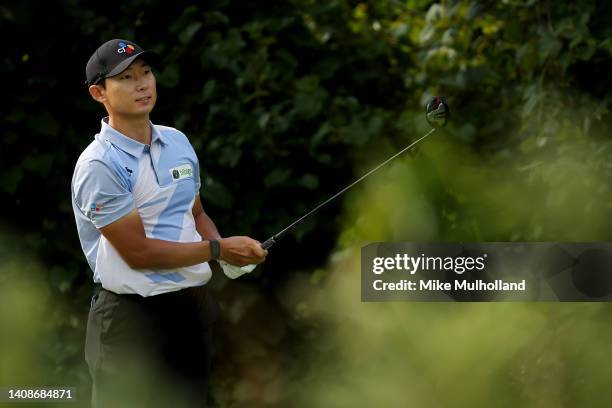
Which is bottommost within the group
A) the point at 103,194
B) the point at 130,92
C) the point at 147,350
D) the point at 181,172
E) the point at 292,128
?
the point at 147,350

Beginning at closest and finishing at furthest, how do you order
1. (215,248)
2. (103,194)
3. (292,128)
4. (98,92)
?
(103,194)
(215,248)
(98,92)
(292,128)

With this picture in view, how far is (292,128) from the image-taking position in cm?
555

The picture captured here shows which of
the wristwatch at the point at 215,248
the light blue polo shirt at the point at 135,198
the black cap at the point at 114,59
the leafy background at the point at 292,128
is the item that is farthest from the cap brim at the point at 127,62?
the leafy background at the point at 292,128

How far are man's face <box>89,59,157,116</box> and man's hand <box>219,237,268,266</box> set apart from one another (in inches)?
16.0

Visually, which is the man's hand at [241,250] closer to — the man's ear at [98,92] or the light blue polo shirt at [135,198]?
the light blue polo shirt at [135,198]

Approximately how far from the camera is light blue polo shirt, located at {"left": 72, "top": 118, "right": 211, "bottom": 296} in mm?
3305

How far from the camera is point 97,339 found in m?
3.46

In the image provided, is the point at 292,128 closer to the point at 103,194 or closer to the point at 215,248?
the point at 215,248

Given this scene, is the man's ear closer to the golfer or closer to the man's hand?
the golfer

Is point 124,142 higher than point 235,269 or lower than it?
higher

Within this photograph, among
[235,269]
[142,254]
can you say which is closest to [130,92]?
[142,254]

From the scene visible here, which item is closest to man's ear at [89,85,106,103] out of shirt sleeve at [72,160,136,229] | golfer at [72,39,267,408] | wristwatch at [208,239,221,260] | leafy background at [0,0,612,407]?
golfer at [72,39,267,408]

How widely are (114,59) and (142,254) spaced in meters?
0.52

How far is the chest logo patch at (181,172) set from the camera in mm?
3426
